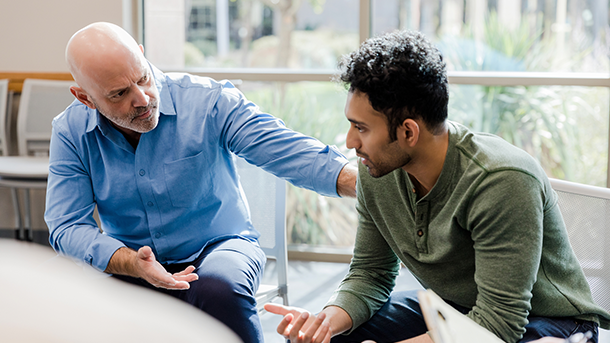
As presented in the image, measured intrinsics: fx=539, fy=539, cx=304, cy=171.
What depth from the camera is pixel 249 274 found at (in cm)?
160

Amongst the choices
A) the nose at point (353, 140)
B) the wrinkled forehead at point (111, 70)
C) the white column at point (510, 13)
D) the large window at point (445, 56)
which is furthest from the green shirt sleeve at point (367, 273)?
the white column at point (510, 13)

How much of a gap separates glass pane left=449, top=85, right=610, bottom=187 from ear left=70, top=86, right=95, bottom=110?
1998 mm

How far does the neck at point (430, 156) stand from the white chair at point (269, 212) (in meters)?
0.72

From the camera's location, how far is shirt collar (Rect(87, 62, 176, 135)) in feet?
5.55

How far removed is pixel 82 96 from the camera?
1.68 meters

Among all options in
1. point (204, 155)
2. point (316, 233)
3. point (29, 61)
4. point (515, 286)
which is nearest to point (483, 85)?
point (316, 233)

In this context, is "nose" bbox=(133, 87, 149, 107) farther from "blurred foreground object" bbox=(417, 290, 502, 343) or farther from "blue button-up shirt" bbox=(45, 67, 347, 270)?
"blurred foreground object" bbox=(417, 290, 502, 343)

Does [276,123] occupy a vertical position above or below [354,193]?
above

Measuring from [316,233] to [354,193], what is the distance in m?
1.77

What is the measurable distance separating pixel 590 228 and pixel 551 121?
1.84 m

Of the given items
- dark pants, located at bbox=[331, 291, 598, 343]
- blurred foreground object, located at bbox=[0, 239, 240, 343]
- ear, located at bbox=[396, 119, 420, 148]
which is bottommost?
dark pants, located at bbox=[331, 291, 598, 343]

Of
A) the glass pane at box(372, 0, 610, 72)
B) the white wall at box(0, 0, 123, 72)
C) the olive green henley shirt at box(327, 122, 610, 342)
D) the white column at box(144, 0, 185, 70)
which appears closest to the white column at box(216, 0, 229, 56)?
the white column at box(144, 0, 185, 70)

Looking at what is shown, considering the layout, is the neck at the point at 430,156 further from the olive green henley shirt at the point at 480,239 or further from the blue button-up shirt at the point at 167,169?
the blue button-up shirt at the point at 167,169

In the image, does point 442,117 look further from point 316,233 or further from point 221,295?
point 316,233
